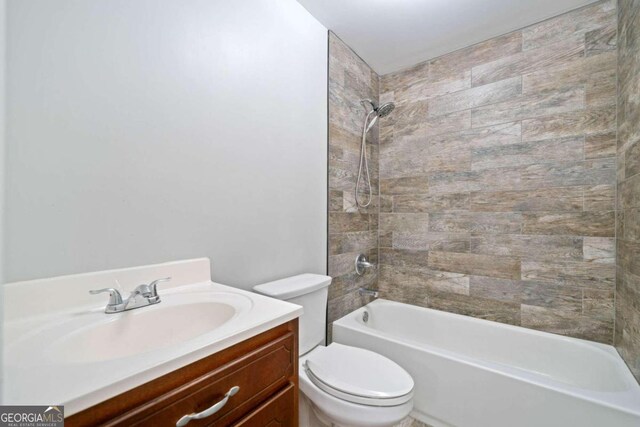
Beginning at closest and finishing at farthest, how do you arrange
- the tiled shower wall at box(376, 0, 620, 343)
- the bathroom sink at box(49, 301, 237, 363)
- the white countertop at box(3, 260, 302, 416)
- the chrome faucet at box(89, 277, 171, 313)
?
the white countertop at box(3, 260, 302, 416)
the bathroom sink at box(49, 301, 237, 363)
the chrome faucet at box(89, 277, 171, 313)
the tiled shower wall at box(376, 0, 620, 343)

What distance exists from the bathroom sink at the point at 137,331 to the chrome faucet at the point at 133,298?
0.02 meters

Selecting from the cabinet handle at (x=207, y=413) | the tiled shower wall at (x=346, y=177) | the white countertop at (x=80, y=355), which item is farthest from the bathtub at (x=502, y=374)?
the cabinet handle at (x=207, y=413)

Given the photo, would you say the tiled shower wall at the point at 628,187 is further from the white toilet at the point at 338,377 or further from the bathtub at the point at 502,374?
the white toilet at the point at 338,377

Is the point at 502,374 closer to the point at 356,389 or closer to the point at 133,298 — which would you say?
the point at 356,389

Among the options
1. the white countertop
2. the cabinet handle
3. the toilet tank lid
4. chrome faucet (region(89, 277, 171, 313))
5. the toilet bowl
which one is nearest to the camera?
the white countertop

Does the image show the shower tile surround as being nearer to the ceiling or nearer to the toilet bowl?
the ceiling

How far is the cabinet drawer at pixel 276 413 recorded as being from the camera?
732mm

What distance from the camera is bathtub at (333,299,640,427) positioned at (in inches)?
45.8

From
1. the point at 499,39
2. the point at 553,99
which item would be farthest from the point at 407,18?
the point at 553,99

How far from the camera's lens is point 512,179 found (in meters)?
1.82

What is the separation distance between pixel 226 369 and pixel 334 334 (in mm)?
1317

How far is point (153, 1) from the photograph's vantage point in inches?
40.3

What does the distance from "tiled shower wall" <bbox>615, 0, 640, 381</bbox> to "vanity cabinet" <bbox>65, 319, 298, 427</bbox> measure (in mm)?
1624

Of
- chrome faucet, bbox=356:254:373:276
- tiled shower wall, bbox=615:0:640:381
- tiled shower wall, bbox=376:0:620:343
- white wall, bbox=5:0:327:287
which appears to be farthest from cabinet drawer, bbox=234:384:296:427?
tiled shower wall, bbox=615:0:640:381
